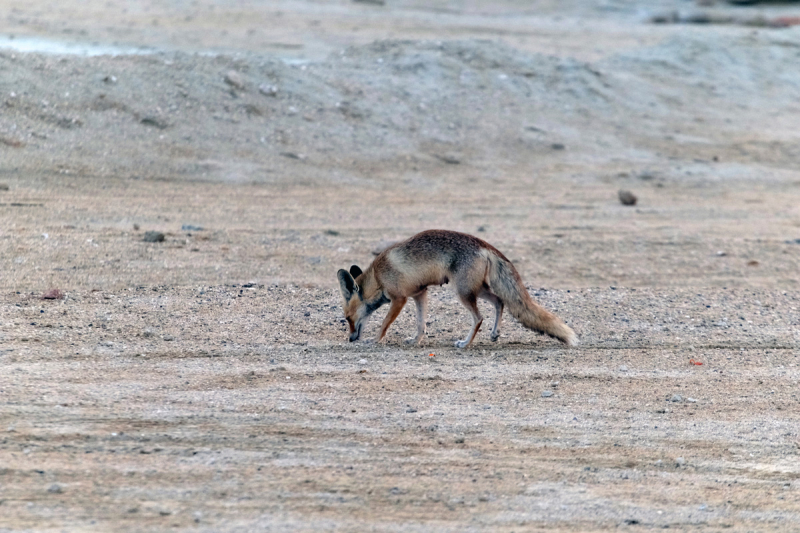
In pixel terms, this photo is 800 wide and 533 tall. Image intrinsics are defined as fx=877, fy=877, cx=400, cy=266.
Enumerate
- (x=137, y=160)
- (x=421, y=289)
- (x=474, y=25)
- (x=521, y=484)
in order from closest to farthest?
(x=521, y=484) → (x=421, y=289) → (x=137, y=160) → (x=474, y=25)

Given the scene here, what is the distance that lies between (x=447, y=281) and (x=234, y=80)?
11.0m

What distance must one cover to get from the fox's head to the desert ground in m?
0.19

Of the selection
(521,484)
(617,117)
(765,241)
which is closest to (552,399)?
(521,484)

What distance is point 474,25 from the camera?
2800cm

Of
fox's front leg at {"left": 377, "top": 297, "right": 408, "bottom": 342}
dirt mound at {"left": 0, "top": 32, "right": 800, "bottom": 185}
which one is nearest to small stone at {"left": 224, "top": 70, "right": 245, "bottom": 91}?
dirt mound at {"left": 0, "top": 32, "right": 800, "bottom": 185}

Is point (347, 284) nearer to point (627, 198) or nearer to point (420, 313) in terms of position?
point (420, 313)

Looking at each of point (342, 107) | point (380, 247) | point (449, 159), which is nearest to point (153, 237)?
point (380, 247)

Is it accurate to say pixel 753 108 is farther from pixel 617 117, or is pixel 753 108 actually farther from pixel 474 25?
pixel 474 25

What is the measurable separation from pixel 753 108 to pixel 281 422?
20.8 m

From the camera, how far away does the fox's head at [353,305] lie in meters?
8.31

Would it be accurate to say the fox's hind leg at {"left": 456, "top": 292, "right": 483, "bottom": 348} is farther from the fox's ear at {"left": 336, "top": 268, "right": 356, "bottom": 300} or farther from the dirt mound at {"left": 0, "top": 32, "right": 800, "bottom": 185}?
the dirt mound at {"left": 0, "top": 32, "right": 800, "bottom": 185}

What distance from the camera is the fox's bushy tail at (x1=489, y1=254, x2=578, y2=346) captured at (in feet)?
26.3

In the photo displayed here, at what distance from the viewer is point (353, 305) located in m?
8.35

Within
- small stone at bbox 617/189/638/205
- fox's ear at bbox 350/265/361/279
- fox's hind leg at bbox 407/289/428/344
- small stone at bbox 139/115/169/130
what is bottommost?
small stone at bbox 617/189/638/205
